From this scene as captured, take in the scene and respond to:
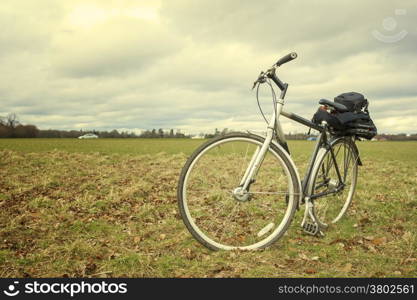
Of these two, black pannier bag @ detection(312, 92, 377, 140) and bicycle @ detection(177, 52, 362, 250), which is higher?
black pannier bag @ detection(312, 92, 377, 140)

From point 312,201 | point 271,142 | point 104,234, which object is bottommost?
point 104,234

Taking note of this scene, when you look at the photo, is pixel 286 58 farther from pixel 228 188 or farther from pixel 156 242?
pixel 156 242

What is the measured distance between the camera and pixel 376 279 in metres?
3.69

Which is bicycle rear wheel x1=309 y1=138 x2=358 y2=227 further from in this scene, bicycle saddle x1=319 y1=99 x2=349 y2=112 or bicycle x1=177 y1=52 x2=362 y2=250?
bicycle saddle x1=319 y1=99 x2=349 y2=112

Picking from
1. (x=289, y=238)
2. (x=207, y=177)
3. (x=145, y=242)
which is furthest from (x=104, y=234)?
(x=289, y=238)

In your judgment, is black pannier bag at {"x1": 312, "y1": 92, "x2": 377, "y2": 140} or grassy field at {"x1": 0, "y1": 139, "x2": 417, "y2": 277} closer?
grassy field at {"x1": 0, "y1": 139, "x2": 417, "y2": 277}

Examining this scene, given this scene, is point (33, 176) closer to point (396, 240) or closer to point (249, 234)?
point (249, 234)

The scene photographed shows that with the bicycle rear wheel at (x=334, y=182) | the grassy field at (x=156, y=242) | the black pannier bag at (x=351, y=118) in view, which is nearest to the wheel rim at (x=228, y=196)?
the grassy field at (x=156, y=242)

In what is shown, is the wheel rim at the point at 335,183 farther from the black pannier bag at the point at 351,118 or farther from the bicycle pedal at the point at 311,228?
the black pannier bag at the point at 351,118

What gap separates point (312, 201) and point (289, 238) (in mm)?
663

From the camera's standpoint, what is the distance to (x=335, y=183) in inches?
209

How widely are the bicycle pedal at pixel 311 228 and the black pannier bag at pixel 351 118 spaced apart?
1450 mm

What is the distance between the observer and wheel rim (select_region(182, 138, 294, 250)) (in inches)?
164

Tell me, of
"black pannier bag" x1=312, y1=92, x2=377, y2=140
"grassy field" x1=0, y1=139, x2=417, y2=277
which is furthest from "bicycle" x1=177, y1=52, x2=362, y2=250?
"grassy field" x1=0, y1=139, x2=417, y2=277
